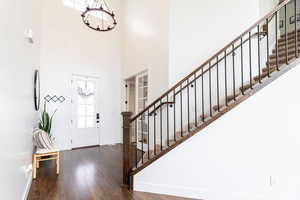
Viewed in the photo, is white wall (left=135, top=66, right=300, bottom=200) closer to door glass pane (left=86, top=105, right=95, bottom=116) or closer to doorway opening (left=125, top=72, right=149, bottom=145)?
doorway opening (left=125, top=72, right=149, bottom=145)

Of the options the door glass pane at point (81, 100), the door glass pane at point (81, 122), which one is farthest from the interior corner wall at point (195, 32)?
the door glass pane at point (81, 122)

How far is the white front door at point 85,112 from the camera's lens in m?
5.16

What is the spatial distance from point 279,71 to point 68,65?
5.15 m

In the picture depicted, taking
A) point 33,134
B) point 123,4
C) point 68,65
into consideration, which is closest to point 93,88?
point 68,65

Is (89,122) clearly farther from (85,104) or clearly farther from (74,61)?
(74,61)

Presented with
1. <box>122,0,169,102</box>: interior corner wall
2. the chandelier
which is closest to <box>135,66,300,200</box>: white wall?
<box>122,0,169,102</box>: interior corner wall

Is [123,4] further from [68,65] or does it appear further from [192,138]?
[192,138]

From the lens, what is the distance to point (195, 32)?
364cm

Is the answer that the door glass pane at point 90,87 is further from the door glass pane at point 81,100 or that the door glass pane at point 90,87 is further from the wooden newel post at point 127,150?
the wooden newel post at point 127,150

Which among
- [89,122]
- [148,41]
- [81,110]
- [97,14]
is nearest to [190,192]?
[148,41]

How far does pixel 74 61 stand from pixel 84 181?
371 centimetres

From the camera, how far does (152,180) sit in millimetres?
2479

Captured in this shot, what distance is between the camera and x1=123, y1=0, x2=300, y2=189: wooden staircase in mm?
2232

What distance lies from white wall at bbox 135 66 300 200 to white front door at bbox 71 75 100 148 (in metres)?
3.68
